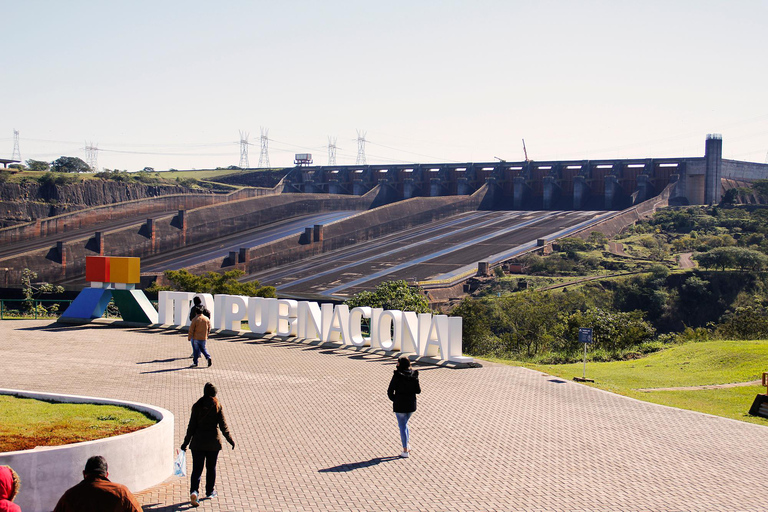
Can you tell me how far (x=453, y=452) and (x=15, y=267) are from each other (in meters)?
46.3

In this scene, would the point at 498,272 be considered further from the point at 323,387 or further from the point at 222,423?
the point at 222,423

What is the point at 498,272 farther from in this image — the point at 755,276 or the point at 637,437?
the point at 637,437

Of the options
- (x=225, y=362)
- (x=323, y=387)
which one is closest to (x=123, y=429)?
(x=323, y=387)

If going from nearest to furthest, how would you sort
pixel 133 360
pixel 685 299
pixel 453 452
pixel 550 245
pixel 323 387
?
pixel 453 452 → pixel 323 387 → pixel 133 360 → pixel 685 299 → pixel 550 245

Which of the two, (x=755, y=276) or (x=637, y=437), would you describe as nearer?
(x=637, y=437)

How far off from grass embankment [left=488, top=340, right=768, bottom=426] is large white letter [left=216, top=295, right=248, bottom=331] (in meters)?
9.56

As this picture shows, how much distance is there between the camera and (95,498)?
6.48m

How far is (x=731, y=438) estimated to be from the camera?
13789 mm

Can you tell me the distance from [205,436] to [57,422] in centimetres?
337

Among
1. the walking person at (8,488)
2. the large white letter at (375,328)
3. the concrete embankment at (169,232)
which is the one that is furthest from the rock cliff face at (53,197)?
the walking person at (8,488)

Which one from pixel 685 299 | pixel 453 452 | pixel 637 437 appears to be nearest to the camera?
pixel 453 452

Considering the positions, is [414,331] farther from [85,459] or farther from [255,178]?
[255,178]

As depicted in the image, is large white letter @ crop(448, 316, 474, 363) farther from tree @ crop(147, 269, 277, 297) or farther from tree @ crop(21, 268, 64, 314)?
tree @ crop(21, 268, 64, 314)

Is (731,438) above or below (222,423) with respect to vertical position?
below
